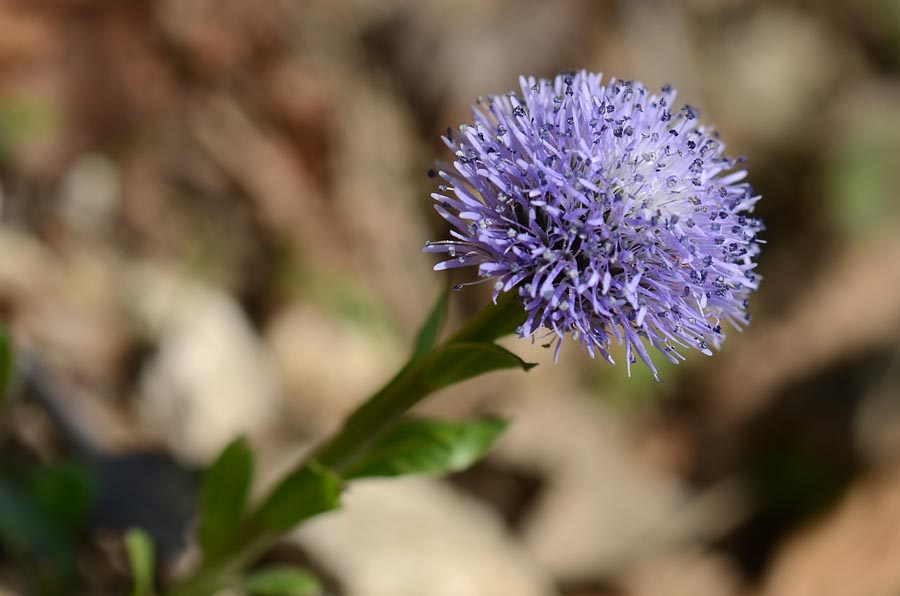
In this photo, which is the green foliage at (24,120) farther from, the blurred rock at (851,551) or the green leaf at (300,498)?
the blurred rock at (851,551)

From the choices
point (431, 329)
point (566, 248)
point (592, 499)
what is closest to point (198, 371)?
point (431, 329)

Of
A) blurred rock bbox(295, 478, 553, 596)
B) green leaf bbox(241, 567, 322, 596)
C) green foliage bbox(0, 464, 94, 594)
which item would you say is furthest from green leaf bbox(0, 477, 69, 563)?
blurred rock bbox(295, 478, 553, 596)

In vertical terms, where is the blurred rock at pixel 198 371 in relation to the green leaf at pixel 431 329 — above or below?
above

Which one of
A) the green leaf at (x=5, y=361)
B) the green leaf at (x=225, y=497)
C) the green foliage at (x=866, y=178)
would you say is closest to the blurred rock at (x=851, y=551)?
the green foliage at (x=866, y=178)

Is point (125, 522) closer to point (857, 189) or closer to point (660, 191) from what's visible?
point (660, 191)

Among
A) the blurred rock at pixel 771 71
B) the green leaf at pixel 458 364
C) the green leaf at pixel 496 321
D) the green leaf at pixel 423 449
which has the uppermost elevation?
the blurred rock at pixel 771 71

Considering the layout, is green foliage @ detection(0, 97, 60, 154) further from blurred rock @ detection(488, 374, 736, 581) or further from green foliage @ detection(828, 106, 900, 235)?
green foliage @ detection(828, 106, 900, 235)

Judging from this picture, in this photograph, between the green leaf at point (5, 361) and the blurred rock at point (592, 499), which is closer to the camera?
the green leaf at point (5, 361)
